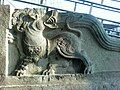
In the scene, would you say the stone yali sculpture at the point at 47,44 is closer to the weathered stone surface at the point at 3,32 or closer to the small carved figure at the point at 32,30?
the small carved figure at the point at 32,30

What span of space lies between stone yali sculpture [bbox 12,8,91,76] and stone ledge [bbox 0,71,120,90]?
103 millimetres

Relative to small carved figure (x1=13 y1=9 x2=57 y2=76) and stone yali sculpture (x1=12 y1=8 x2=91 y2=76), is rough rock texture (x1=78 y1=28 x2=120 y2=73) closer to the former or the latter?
stone yali sculpture (x1=12 y1=8 x2=91 y2=76)

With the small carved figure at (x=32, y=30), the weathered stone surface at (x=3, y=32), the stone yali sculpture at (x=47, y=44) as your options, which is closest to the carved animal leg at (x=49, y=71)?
the stone yali sculpture at (x=47, y=44)

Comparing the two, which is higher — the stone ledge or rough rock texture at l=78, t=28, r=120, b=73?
rough rock texture at l=78, t=28, r=120, b=73

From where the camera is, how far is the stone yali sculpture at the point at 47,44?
398 centimetres

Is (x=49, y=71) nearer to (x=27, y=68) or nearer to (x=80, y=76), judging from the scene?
(x=27, y=68)

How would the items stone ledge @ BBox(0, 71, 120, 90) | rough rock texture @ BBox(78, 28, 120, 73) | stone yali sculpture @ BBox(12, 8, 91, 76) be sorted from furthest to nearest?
rough rock texture @ BBox(78, 28, 120, 73) → stone yali sculpture @ BBox(12, 8, 91, 76) → stone ledge @ BBox(0, 71, 120, 90)

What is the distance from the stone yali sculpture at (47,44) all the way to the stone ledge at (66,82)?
4.1 inches

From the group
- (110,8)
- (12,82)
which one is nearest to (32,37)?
(12,82)

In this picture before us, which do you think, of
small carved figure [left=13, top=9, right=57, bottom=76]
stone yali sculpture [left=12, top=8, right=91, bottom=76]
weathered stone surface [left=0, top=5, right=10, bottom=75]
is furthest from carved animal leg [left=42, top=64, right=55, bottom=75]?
weathered stone surface [left=0, top=5, right=10, bottom=75]

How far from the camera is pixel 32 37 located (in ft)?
13.0

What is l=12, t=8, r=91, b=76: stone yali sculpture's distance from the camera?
398 cm

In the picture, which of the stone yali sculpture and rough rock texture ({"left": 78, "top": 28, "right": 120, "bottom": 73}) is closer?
the stone yali sculpture

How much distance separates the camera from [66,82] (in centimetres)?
394
